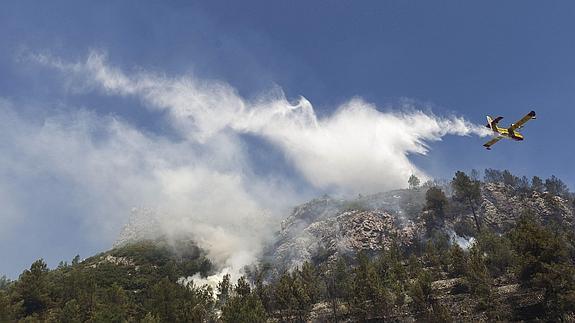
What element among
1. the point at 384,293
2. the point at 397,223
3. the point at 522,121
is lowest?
the point at 384,293

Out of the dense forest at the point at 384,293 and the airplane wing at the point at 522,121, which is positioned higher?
the airplane wing at the point at 522,121

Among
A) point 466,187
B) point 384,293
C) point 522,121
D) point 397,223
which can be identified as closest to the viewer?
point 522,121

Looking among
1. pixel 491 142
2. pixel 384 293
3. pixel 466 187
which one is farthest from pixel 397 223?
pixel 491 142

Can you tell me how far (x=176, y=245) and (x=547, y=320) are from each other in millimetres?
173923

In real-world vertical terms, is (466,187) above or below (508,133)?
above

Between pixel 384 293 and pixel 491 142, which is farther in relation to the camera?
pixel 384 293

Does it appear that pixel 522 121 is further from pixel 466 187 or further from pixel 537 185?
pixel 537 185

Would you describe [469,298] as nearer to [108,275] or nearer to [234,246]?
[108,275]

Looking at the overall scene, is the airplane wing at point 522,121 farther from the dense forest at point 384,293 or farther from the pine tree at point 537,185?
the pine tree at point 537,185

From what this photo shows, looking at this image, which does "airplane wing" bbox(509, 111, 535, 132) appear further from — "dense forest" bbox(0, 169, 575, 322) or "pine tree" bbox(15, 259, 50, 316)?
"pine tree" bbox(15, 259, 50, 316)

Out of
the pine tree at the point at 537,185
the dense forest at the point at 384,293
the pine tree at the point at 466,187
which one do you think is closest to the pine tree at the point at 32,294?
the dense forest at the point at 384,293

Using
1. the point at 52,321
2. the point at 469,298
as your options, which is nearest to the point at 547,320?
the point at 469,298

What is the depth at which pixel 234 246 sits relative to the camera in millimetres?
195500

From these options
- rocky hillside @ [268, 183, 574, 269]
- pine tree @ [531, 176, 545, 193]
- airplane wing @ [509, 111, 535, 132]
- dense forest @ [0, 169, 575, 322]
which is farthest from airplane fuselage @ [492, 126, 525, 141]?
pine tree @ [531, 176, 545, 193]
